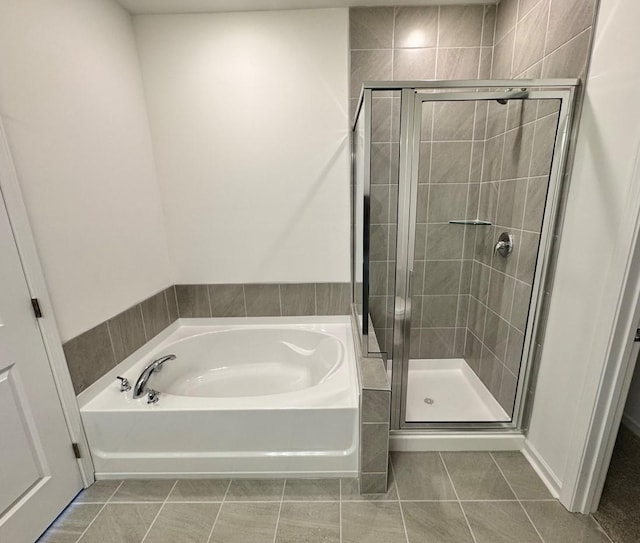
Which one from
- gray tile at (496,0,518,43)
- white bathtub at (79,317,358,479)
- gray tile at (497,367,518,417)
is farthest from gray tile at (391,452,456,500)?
gray tile at (496,0,518,43)

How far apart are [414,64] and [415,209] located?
1144 millimetres

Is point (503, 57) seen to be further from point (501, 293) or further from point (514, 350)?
point (514, 350)

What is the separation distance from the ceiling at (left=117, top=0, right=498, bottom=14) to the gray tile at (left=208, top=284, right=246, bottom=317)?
1771 mm

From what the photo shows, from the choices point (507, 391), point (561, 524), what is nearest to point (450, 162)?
point (507, 391)

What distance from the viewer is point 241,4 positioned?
1.73 metres

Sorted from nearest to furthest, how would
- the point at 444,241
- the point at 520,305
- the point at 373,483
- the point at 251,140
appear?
the point at 373,483
the point at 520,305
the point at 251,140
the point at 444,241

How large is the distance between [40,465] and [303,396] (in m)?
1.16

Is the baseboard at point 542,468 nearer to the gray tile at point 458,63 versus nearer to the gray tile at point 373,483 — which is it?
the gray tile at point 373,483

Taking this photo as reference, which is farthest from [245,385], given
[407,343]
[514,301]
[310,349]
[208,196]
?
[514,301]

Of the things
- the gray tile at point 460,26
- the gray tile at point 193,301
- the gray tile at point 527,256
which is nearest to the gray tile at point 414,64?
the gray tile at point 460,26

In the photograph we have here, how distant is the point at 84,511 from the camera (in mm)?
1338

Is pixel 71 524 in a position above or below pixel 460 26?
below

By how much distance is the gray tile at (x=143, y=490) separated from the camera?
4.57 feet

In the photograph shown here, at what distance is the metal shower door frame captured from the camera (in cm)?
125
